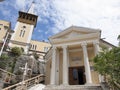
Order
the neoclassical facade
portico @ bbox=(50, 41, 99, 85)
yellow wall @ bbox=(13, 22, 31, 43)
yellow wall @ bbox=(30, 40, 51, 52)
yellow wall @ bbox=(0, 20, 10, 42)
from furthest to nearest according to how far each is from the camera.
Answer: yellow wall @ bbox=(30, 40, 51, 52), yellow wall @ bbox=(0, 20, 10, 42), yellow wall @ bbox=(13, 22, 31, 43), the neoclassical facade, portico @ bbox=(50, 41, 99, 85)

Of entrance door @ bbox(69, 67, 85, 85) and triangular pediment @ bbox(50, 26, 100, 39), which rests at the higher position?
triangular pediment @ bbox(50, 26, 100, 39)

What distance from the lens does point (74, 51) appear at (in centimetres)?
1842

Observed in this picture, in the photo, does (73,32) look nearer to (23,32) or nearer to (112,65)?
(112,65)

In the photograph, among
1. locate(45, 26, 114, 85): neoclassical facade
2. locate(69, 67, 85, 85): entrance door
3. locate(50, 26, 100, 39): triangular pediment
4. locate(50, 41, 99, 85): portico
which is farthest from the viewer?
locate(50, 26, 100, 39): triangular pediment

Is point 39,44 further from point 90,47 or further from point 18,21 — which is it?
point 90,47

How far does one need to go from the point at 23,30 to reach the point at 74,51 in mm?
25395

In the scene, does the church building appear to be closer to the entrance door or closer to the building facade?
the building facade

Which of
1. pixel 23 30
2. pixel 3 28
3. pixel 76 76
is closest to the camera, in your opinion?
pixel 76 76

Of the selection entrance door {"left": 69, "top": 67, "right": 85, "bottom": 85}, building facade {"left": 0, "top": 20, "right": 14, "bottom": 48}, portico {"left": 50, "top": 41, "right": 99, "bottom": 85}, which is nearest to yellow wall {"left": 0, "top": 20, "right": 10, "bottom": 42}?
building facade {"left": 0, "top": 20, "right": 14, "bottom": 48}

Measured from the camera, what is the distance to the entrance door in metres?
17.3

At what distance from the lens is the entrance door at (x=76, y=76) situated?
17.3 m

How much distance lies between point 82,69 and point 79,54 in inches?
76.1

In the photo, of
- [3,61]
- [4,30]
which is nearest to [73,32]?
[3,61]

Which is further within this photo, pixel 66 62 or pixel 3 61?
pixel 3 61
